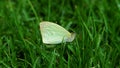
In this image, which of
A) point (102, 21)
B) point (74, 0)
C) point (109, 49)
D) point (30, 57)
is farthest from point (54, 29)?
point (74, 0)

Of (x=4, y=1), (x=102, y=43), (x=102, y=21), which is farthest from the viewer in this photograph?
(x=4, y=1)

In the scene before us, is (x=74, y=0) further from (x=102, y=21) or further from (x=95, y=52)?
(x=95, y=52)

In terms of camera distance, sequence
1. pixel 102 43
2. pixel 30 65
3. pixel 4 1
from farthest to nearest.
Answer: pixel 4 1
pixel 102 43
pixel 30 65

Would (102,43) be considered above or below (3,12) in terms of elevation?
below
